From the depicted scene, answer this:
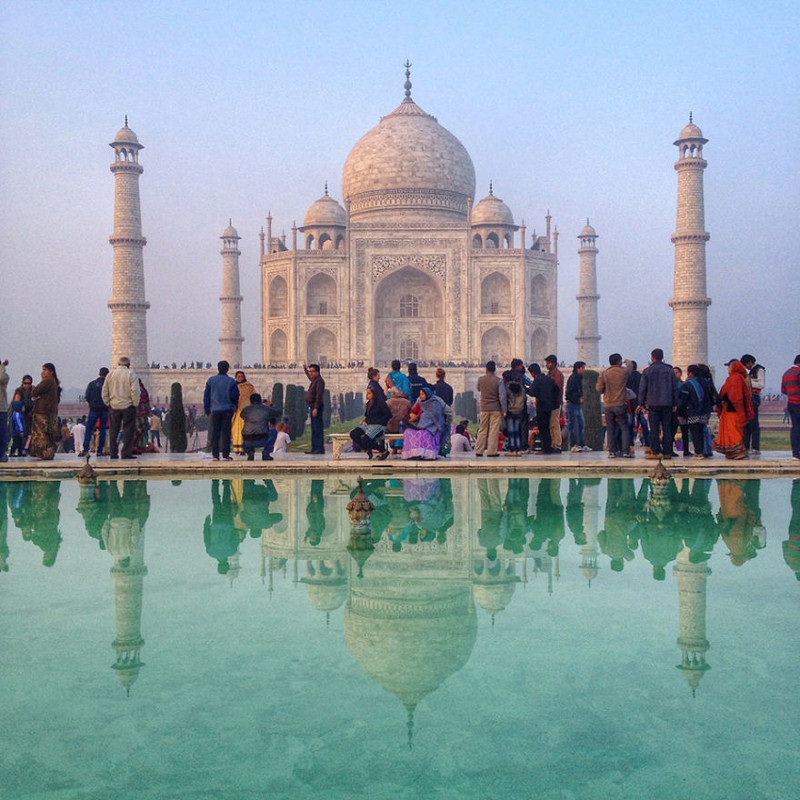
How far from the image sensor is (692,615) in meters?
3.52

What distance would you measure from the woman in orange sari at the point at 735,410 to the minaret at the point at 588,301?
2614 centimetres

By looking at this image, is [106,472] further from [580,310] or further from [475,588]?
[580,310]

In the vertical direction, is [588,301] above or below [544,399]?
above

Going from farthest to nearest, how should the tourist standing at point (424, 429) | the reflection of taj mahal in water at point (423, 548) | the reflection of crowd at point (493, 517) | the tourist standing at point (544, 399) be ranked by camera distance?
the tourist standing at point (544, 399) → the tourist standing at point (424, 429) → the reflection of crowd at point (493, 517) → the reflection of taj mahal in water at point (423, 548)

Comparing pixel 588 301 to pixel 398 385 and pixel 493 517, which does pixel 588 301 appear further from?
pixel 493 517

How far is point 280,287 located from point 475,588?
31634 millimetres

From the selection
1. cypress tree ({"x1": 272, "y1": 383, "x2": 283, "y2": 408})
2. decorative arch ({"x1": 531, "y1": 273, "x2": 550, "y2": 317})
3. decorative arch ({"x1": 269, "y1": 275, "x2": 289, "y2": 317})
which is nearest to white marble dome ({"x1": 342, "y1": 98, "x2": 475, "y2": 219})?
decorative arch ({"x1": 531, "y1": 273, "x2": 550, "y2": 317})

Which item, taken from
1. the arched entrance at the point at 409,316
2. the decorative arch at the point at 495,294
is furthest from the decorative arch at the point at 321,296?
the decorative arch at the point at 495,294

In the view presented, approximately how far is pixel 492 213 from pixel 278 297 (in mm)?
9249

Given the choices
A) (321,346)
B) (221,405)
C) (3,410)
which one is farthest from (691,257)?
(3,410)

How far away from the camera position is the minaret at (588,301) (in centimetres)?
3556

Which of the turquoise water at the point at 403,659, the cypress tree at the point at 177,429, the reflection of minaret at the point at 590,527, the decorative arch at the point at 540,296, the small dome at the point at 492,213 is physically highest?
the small dome at the point at 492,213

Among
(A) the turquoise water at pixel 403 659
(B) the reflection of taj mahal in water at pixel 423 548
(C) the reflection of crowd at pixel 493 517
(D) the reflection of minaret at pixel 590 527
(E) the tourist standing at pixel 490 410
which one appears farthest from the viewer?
(E) the tourist standing at pixel 490 410

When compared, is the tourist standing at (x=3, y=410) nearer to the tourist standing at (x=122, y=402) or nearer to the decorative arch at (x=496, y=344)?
the tourist standing at (x=122, y=402)
